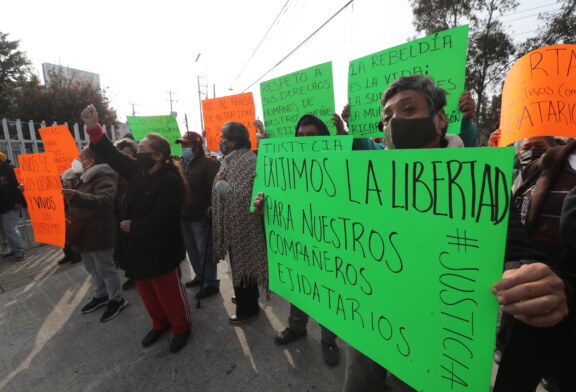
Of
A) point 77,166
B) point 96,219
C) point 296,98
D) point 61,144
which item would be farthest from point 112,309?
point 296,98

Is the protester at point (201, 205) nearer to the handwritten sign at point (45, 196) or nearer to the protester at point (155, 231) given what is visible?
the protester at point (155, 231)

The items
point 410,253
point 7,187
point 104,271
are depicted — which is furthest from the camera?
point 7,187

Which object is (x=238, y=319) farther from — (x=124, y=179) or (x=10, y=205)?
(x=10, y=205)

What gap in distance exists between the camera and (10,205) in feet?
14.6

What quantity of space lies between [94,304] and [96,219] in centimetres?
105

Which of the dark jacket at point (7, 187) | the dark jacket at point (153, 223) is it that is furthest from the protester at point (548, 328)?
the dark jacket at point (7, 187)

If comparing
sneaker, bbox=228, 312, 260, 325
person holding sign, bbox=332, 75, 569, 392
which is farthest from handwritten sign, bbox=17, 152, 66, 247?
person holding sign, bbox=332, 75, 569, 392

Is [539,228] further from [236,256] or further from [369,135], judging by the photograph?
[236,256]

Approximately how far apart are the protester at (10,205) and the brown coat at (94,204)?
258 cm

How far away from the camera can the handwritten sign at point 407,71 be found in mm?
1773

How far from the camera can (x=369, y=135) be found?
2.21 metres

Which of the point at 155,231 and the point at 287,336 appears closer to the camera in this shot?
the point at 155,231

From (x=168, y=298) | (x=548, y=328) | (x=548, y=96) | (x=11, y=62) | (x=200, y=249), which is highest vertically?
(x=11, y=62)

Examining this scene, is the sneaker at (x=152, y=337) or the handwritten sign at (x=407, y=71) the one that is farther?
the sneaker at (x=152, y=337)
